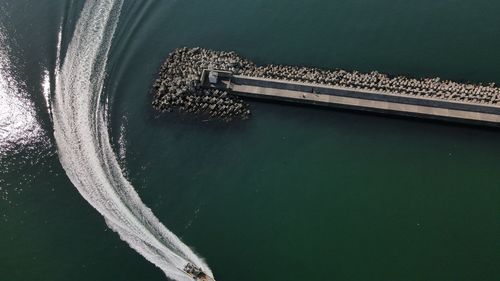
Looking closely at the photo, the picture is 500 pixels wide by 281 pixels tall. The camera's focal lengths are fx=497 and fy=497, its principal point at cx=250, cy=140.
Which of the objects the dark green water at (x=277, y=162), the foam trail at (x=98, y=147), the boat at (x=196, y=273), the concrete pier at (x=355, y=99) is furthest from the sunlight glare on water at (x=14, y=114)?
the boat at (x=196, y=273)

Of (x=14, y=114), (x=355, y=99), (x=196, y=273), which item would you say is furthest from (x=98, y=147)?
(x=355, y=99)

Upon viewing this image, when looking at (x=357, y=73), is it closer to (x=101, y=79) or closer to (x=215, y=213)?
(x=215, y=213)

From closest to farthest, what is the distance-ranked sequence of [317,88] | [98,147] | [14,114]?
1. [98,147]
2. [317,88]
3. [14,114]

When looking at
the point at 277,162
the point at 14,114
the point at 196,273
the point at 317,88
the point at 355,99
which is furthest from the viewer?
the point at 14,114

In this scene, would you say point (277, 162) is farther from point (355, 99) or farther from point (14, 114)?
point (14, 114)

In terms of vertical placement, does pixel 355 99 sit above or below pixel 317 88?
above

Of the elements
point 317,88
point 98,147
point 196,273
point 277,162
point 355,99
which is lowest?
point 196,273

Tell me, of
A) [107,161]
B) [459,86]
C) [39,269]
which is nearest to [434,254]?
[459,86]

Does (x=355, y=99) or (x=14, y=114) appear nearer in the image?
(x=355, y=99)
